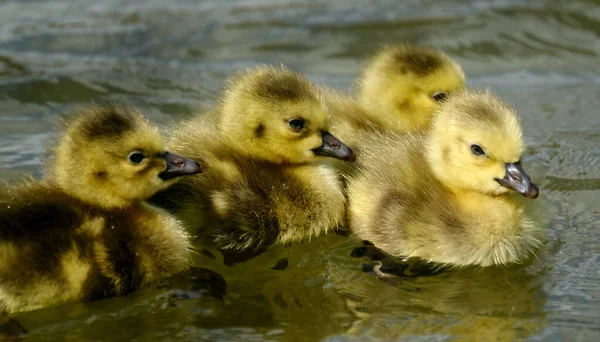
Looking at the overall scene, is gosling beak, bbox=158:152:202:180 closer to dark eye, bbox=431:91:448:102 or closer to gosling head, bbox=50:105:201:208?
gosling head, bbox=50:105:201:208

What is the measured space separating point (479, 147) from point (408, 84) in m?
1.04

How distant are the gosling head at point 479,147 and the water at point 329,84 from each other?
408mm

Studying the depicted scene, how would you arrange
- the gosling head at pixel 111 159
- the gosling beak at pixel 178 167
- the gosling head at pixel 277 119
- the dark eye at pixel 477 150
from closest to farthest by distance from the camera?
the gosling head at pixel 111 159 < the gosling beak at pixel 178 167 < the dark eye at pixel 477 150 < the gosling head at pixel 277 119

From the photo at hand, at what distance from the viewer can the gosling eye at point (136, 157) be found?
4344 millimetres

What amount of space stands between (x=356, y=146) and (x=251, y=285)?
94 centimetres

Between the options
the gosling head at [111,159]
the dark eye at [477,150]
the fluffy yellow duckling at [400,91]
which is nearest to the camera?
the gosling head at [111,159]

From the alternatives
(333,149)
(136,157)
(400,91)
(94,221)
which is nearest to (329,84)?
(400,91)

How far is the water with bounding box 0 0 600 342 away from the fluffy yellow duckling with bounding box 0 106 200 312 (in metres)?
0.14

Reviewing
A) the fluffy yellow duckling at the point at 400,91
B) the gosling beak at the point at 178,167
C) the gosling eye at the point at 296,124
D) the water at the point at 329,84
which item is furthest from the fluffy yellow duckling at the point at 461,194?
the gosling beak at the point at 178,167

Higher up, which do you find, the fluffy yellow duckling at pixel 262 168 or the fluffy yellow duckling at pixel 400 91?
the fluffy yellow duckling at pixel 400 91

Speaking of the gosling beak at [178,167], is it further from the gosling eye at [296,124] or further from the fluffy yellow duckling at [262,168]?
the gosling eye at [296,124]

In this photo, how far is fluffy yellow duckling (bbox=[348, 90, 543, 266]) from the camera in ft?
14.8

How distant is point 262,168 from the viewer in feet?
15.6

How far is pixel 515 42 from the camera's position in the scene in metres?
8.07
